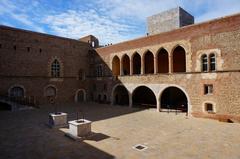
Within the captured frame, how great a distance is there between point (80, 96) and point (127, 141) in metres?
19.4

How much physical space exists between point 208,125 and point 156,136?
4665 mm

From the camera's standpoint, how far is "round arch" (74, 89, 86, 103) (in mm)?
27188

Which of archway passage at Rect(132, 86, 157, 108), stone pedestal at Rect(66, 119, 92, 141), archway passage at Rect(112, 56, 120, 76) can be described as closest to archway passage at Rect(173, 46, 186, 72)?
archway passage at Rect(132, 86, 157, 108)

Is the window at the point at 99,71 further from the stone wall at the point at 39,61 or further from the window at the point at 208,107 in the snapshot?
the window at the point at 208,107

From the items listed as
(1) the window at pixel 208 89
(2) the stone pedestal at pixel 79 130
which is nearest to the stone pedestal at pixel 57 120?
(2) the stone pedestal at pixel 79 130

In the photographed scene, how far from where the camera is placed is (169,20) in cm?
3003

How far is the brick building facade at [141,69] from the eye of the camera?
46.5ft

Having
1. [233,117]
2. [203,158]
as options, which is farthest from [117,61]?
[203,158]

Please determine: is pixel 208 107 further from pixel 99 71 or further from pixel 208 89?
pixel 99 71

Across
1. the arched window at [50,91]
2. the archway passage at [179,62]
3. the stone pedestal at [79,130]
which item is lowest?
the stone pedestal at [79,130]

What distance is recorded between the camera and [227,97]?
13.9 metres

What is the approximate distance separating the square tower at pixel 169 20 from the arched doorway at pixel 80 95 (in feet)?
52.8

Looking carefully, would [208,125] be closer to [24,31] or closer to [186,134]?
[186,134]

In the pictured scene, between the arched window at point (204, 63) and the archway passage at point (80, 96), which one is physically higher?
the arched window at point (204, 63)
